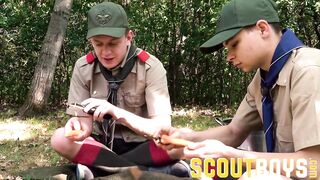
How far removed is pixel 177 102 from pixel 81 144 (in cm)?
683

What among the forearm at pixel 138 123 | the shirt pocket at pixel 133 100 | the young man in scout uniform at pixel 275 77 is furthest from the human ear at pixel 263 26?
the shirt pocket at pixel 133 100

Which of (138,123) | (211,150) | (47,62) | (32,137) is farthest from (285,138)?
(47,62)

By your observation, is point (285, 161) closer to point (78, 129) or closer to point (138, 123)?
point (138, 123)

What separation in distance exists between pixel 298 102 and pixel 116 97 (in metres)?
1.40

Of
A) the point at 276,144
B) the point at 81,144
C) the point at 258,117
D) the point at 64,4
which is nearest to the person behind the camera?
the point at 276,144

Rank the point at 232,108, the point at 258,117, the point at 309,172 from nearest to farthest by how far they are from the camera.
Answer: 1. the point at 309,172
2. the point at 258,117
3. the point at 232,108

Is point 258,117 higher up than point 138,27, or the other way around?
point 138,27

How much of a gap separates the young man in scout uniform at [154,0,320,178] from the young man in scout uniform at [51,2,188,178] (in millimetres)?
769

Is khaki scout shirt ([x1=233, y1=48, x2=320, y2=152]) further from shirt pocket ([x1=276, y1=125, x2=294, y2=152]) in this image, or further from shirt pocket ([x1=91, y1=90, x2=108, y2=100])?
shirt pocket ([x1=91, y1=90, x2=108, y2=100])

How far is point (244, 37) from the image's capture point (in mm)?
2174

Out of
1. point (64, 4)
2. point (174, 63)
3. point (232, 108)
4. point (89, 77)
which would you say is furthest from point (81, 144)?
point (174, 63)

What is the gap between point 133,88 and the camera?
126 inches

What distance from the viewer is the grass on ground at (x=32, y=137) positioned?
4211 millimetres

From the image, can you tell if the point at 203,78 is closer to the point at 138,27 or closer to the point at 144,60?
the point at 138,27
